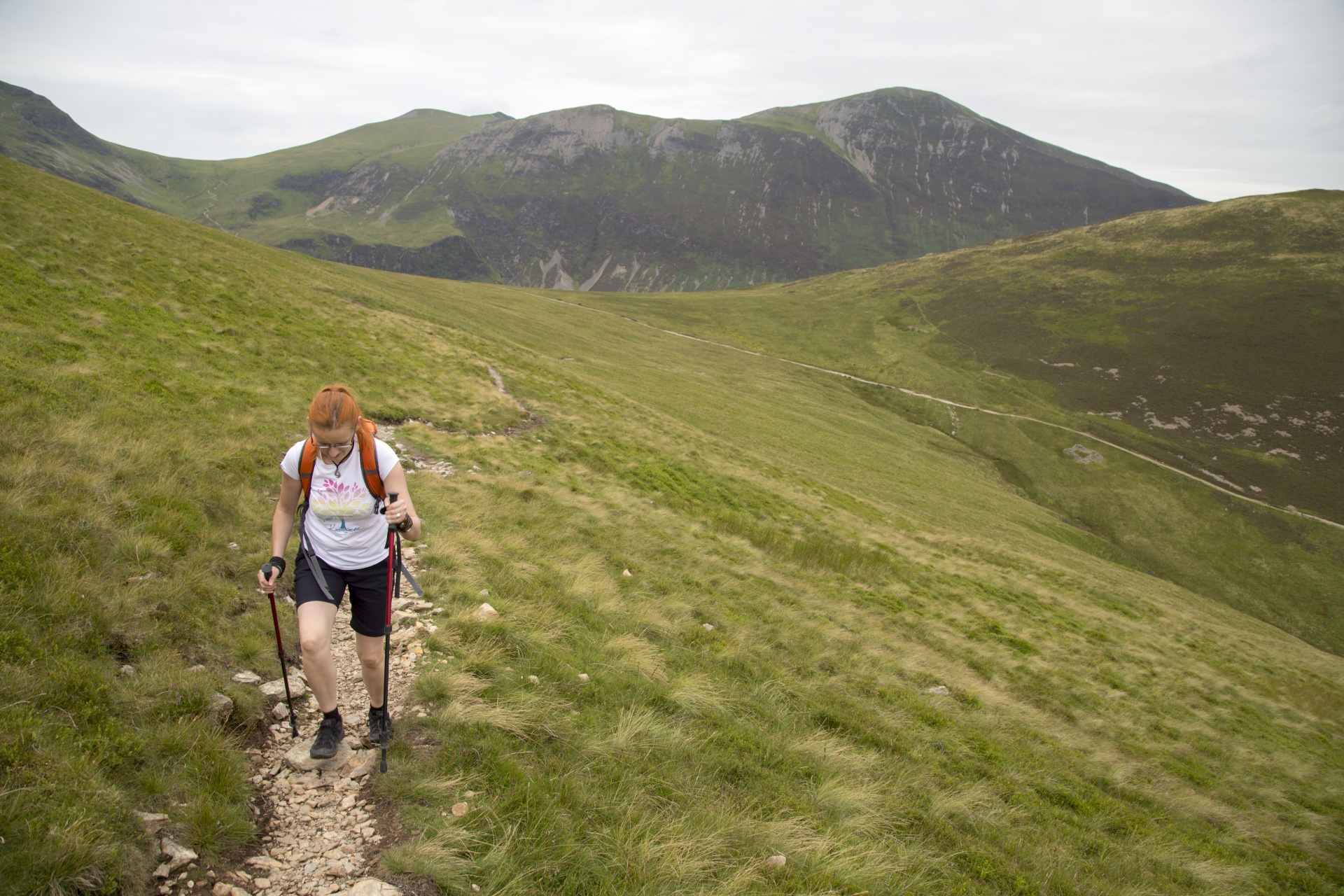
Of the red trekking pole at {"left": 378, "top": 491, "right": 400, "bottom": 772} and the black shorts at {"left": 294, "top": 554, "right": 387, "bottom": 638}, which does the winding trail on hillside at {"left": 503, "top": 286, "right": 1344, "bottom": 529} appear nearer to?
the red trekking pole at {"left": 378, "top": 491, "right": 400, "bottom": 772}

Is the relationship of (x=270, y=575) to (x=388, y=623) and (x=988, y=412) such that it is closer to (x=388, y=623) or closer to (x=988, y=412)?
(x=388, y=623)

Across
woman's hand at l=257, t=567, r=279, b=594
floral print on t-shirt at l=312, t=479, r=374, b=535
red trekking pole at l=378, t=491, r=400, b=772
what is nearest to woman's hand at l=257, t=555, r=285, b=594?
woman's hand at l=257, t=567, r=279, b=594

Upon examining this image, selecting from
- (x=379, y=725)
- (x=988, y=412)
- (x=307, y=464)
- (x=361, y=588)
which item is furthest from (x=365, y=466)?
(x=988, y=412)

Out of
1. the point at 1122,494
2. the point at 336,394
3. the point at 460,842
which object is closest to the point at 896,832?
the point at 460,842

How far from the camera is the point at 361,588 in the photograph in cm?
617

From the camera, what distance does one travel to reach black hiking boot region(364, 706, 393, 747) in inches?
243

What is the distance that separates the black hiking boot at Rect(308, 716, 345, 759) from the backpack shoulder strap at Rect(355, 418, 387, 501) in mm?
2357

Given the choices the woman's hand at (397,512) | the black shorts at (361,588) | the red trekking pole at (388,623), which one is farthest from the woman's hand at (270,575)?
the woman's hand at (397,512)

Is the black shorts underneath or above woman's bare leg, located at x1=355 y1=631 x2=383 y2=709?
above

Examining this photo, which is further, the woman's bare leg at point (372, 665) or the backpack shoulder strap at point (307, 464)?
the woman's bare leg at point (372, 665)

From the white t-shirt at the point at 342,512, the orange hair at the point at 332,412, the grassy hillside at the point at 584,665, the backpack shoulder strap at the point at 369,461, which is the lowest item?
the grassy hillside at the point at 584,665

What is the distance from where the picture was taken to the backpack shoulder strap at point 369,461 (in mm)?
6008

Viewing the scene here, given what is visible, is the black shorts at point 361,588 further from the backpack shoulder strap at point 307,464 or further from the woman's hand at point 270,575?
the backpack shoulder strap at point 307,464

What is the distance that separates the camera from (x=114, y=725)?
17.2 feet
